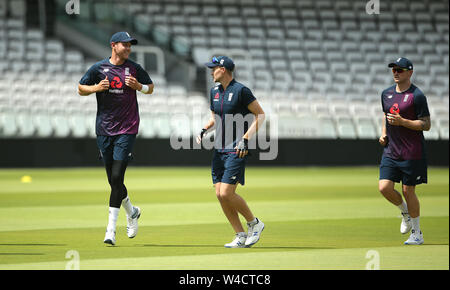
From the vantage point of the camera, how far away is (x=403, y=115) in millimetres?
9414

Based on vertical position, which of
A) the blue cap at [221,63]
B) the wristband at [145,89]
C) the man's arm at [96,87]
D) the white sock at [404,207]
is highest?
the blue cap at [221,63]

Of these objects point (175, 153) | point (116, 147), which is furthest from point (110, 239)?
point (175, 153)

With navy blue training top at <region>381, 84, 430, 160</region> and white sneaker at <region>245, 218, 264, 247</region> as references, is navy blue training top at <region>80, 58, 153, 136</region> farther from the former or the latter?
navy blue training top at <region>381, 84, 430, 160</region>

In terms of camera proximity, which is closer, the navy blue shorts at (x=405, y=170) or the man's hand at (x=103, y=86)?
the man's hand at (x=103, y=86)

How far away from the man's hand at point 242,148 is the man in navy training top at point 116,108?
1.34 meters

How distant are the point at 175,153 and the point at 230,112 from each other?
51.8ft

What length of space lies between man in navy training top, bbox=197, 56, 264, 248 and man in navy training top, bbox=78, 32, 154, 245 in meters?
0.97

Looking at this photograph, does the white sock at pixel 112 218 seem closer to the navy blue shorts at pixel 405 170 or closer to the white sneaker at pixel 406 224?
the navy blue shorts at pixel 405 170

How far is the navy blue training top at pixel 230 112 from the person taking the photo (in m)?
8.76

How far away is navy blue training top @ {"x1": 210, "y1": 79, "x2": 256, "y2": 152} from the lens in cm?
876

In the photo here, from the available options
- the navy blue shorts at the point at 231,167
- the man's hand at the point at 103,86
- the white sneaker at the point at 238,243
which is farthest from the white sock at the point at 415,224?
the man's hand at the point at 103,86

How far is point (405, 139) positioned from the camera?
9539 mm

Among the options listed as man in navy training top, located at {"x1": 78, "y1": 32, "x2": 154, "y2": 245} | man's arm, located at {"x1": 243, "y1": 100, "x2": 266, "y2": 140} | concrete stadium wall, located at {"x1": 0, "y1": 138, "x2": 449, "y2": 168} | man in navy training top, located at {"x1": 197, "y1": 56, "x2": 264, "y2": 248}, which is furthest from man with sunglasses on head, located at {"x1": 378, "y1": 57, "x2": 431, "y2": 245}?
concrete stadium wall, located at {"x1": 0, "y1": 138, "x2": 449, "y2": 168}

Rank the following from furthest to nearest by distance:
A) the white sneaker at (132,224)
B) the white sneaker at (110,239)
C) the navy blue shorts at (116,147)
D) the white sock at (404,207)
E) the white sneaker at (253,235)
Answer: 1. the white sock at (404,207)
2. the white sneaker at (132,224)
3. the navy blue shorts at (116,147)
4. the white sneaker at (253,235)
5. the white sneaker at (110,239)
